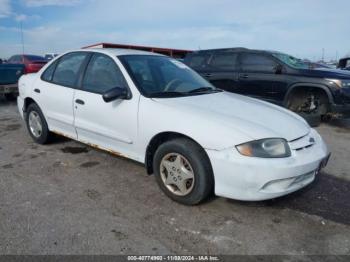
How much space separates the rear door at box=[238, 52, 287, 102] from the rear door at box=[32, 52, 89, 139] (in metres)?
4.36

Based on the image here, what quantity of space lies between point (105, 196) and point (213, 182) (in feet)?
3.84

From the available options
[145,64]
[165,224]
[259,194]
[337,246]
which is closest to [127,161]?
[145,64]

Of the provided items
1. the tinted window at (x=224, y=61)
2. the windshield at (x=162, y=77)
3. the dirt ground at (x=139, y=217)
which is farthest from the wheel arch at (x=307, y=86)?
the windshield at (x=162, y=77)

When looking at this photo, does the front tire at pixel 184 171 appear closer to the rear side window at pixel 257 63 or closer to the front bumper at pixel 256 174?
the front bumper at pixel 256 174

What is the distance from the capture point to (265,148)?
2.90 metres

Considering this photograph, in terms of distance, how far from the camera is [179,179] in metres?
3.26

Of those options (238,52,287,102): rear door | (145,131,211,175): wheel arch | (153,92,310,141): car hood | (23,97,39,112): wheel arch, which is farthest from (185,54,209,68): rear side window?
(145,131,211,175): wheel arch

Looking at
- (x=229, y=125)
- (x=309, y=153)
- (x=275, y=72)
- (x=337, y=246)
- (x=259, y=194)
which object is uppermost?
(x=275, y=72)

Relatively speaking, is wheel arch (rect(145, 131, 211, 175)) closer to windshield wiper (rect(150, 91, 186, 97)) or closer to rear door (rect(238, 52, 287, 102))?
windshield wiper (rect(150, 91, 186, 97))

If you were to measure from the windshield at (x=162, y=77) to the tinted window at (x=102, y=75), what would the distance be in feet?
0.47

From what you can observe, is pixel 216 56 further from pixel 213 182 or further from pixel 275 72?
pixel 213 182

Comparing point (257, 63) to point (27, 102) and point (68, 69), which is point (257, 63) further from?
point (27, 102)

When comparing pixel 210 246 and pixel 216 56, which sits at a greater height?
pixel 216 56

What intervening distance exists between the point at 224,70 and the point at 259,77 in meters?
0.95
